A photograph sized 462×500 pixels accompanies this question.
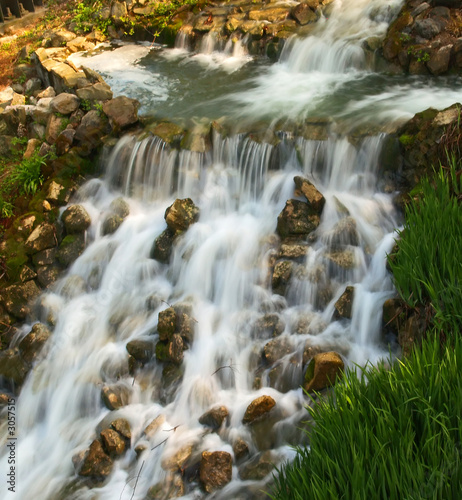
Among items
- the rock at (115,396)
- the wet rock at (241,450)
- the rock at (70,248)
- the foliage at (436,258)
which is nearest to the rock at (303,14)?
the rock at (70,248)

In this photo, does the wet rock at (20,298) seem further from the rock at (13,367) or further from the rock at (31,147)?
the rock at (31,147)

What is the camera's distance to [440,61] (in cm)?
695

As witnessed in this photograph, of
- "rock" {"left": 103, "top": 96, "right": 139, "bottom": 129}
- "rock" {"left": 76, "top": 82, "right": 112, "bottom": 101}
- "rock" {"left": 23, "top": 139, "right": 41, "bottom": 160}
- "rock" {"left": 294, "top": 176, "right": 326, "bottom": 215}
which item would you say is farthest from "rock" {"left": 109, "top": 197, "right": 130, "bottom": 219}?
"rock" {"left": 294, "top": 176, "right": 326, "bottom": 215}

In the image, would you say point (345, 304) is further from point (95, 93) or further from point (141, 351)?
point (95, 93)

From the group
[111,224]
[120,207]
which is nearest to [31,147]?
[120,207]

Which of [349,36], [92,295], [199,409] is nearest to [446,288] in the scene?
[199,409]

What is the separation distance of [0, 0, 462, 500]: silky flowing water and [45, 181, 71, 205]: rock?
0.18 metres

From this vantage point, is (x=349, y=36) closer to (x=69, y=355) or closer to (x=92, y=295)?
(x=92, y=295)

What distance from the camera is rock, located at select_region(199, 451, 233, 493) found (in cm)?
382

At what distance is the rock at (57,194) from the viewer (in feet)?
21.8

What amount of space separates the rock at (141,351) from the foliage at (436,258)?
230 cm

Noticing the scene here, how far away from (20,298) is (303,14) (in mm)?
6346

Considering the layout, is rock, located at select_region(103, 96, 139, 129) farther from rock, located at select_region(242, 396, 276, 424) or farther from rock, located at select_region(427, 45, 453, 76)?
rock, located at select_region(242, 396, 276, 424)

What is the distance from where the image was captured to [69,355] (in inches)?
209
